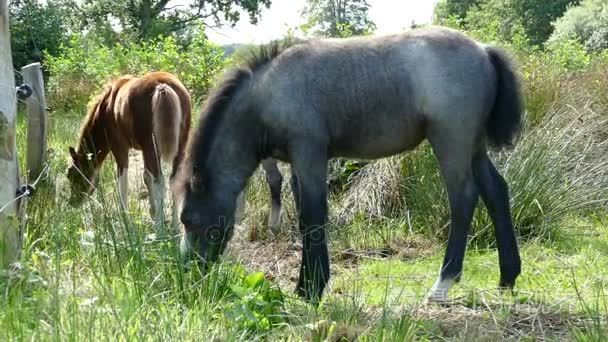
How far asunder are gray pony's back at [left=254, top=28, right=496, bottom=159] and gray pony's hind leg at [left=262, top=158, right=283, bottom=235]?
244cm

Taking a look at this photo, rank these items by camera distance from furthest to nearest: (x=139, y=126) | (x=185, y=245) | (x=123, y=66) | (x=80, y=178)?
(x=123, y=66) < (x=139, y=126) < (x=80, y=178) < (x=185, y=245)

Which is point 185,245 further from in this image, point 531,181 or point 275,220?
point 531,181

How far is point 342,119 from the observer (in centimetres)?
A: 579

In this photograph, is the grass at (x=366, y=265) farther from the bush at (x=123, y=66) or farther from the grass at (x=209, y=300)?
Result: the bush at (x=123, y=66)

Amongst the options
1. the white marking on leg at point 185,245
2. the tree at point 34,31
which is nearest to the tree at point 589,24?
the tree at point 34,31

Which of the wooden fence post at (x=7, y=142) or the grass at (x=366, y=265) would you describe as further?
the wooden fence post at (x=7, y=142)

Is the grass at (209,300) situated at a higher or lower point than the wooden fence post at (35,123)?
lower

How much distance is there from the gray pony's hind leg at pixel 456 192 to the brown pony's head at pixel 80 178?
2472mm

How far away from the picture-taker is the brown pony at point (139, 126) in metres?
8.63

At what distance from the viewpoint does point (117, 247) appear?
4.84m

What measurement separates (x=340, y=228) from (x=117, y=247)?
12.0 ft

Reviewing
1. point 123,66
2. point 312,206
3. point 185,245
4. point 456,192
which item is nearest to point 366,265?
point 456,192

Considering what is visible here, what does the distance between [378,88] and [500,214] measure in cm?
134

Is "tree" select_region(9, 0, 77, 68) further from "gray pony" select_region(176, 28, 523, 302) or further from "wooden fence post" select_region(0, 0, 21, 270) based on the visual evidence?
"wooden fence post" select_region(0, 0, 21, 270)
